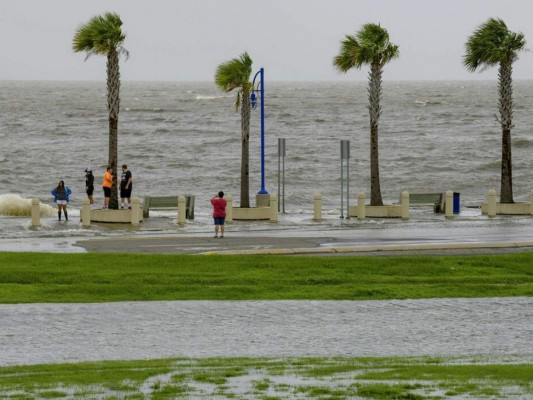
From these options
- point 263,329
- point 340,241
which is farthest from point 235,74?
point 263,329

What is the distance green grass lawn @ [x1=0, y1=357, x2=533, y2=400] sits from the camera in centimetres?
1384

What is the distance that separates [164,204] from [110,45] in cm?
573

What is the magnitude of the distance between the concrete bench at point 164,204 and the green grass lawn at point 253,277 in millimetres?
13762

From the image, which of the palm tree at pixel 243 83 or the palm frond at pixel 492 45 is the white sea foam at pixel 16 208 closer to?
the palm tree at pixel 243 83

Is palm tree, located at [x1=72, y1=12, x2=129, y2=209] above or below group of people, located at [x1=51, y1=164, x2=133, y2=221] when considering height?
above

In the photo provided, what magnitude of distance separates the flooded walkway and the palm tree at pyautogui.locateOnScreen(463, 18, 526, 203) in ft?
75.2

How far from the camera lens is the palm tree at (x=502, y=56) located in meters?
45.6

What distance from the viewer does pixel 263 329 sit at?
65.3ft

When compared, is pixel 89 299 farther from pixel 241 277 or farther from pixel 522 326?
pixel 522 326

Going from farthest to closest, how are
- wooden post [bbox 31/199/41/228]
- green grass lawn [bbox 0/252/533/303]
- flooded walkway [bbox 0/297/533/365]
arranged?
wooden post [bbox 31/199/41/228]
green grass lawn [bbox 0/252/533/303]
flooded walkway [bbox 0/297/533/365]

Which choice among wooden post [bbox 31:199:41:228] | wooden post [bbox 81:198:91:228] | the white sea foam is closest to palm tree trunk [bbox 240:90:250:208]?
wooden post [bbox 81:198:91:228]

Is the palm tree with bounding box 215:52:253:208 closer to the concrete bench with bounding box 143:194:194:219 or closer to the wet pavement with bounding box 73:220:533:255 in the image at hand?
the concrete bench with bounding box 143:194:194:219

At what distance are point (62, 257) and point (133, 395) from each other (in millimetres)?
14582

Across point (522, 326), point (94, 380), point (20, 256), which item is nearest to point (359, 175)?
point (20, 256)
